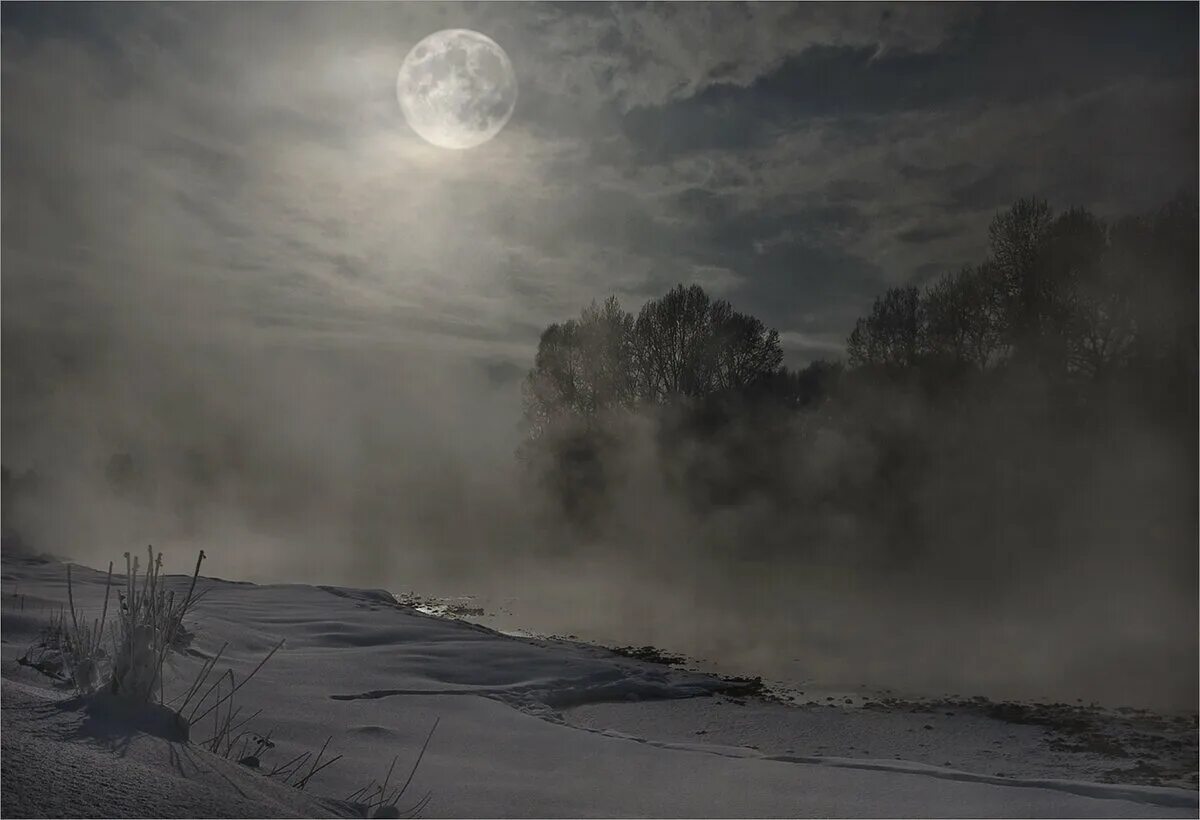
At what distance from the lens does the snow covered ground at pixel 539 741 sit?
8.23 feet

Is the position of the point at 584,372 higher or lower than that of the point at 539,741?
higher

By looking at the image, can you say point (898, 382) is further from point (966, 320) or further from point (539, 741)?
point (539, 741)

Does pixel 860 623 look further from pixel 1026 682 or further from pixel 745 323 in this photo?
pixel 745 323

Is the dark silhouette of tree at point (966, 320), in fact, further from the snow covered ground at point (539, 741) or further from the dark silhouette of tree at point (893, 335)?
the snow covered ground at point (539, 741)

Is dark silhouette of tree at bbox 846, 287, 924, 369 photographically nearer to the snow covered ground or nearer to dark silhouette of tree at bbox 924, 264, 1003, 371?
dark silhouette of tree at bbox 924, 264, 1003, 371

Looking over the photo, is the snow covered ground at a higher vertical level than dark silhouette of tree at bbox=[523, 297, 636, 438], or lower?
lower

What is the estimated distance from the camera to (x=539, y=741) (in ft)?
15.4

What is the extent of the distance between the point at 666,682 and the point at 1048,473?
52.0ft

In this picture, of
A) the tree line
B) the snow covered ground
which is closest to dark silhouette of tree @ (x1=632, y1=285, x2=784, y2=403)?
the tree line

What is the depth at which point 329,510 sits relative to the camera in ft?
93.8

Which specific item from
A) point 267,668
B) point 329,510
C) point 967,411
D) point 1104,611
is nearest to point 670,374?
point 967,411

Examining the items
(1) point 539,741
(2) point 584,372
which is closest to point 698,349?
(2) point 584,372

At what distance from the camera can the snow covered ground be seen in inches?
98.8

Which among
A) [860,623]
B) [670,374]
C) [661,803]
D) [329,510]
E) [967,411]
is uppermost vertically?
[670,374]
